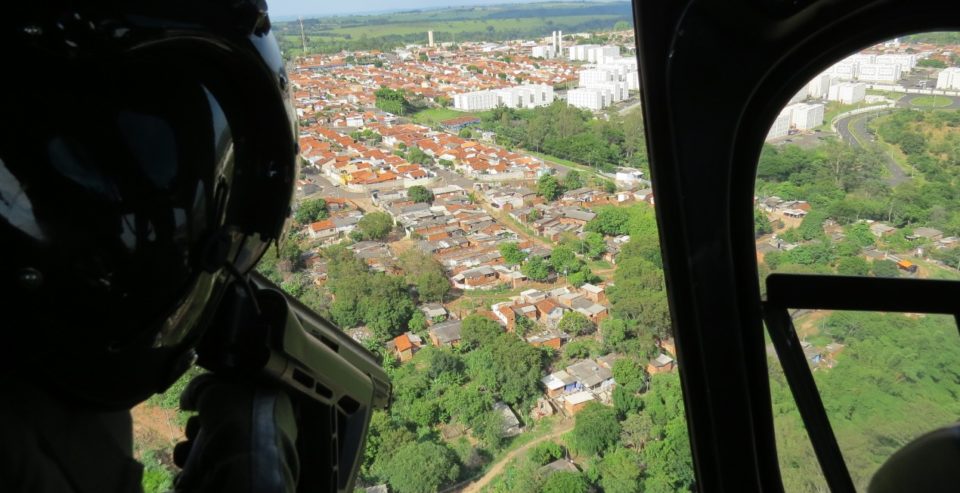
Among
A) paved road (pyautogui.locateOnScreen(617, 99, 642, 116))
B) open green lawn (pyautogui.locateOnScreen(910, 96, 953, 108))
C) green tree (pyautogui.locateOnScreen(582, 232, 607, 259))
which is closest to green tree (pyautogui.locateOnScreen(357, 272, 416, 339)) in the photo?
green tree (pyautogui.locateOnScreen(582, 232, 607, 259))

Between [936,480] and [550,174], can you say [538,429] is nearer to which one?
[550,174]

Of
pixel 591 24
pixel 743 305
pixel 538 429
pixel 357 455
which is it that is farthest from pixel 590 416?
pixel 591 24

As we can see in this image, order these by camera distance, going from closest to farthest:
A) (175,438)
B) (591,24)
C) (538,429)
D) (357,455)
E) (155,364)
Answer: (155,364)
(357,455)
(175,438)
(538,429)
(591,24)

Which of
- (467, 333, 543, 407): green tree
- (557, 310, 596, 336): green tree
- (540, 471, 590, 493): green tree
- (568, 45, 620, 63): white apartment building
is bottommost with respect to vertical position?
(540, 471, 590, 493): green tree

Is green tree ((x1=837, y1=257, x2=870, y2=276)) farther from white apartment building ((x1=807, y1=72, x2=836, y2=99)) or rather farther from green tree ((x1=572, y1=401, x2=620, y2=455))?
green tree ((x1=572, y1=401, x2=620, y2=455))

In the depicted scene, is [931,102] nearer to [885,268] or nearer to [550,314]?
[885,268]

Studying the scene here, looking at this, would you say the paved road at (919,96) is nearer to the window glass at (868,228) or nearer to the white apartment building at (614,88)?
the window glass at (868,228)
